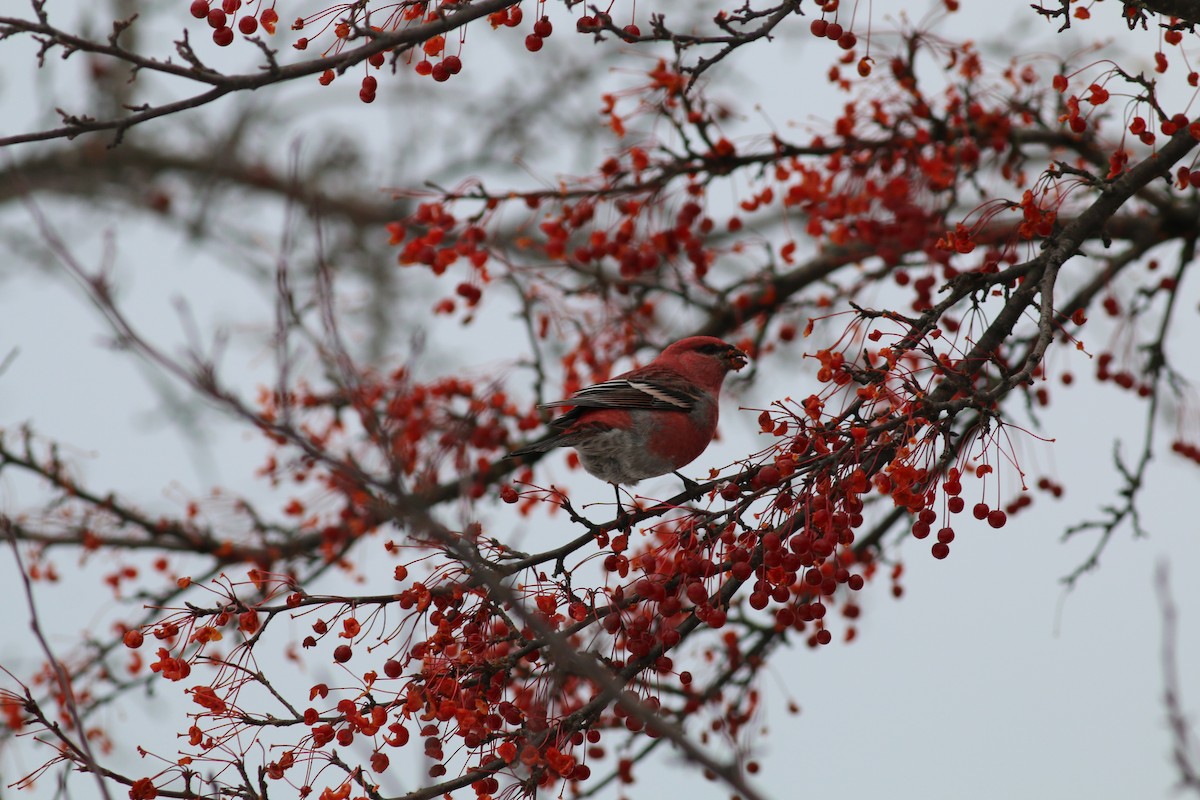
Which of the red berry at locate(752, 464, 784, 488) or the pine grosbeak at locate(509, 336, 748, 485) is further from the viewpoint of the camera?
the pine grosbeak at locate(509, 336, 748, 485)

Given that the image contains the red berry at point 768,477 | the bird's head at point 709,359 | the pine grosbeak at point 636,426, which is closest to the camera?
the red berry at point 768,477

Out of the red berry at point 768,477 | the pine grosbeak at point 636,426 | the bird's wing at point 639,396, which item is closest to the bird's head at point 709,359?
the pine grosbeak at point 636,426

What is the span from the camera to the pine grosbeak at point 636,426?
477 cm

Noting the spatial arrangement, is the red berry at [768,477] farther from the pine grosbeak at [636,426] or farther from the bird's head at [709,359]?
the bird's head at [709,359]

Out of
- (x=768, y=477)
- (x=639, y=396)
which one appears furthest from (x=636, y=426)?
(x=768, y=477)

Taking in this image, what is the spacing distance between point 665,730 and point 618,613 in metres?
1.56

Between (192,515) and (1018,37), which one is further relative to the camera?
(1018,37)

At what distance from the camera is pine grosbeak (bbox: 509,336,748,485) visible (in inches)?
188

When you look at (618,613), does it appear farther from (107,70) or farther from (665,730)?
(107,70)

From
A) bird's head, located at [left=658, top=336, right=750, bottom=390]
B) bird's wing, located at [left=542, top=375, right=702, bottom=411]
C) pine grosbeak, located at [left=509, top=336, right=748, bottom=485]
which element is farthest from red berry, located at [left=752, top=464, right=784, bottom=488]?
bird's head, located at [left=658, top=336, right=750, bottom=390]

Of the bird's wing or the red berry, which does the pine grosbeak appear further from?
the red berry

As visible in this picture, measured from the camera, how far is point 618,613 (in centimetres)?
323

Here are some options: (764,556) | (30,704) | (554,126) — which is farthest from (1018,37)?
(30,704)

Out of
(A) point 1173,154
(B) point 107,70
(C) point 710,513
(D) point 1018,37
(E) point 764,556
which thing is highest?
(B) point 107,70
